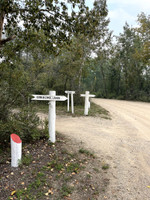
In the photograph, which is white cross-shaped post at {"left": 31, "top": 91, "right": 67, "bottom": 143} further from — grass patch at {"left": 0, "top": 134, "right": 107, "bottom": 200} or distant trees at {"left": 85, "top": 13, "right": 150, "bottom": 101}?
distant trees at {"left": 85, "top": 13, "right": 150, "bottom": 101}

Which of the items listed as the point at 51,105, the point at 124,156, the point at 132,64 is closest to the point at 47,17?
the point at 51,105

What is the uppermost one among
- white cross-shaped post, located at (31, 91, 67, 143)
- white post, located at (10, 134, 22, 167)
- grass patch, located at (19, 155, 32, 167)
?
white cross-shaped post, located at (31, 91, 67, 143)

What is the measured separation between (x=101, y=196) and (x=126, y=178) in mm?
806

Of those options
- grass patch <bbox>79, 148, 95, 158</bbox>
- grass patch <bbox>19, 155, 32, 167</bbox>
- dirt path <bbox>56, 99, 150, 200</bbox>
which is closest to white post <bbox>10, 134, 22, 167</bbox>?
grass patch <bbox>19, 155, 32, 167</bbox>

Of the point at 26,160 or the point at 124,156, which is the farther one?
the point at 124,156

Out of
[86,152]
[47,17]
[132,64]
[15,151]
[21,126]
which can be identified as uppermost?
[132,64]

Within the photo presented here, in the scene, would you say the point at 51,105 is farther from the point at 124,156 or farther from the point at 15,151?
the point at 124,156

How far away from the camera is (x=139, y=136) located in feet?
22.0

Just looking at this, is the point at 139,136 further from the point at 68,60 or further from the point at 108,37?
the point at 108,37

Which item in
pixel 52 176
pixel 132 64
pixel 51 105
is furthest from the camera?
pixel 132 64

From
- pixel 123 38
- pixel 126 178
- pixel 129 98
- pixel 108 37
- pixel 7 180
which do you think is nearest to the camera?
pixel 7 180

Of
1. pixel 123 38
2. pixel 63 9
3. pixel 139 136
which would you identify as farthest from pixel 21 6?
pixel 123 38

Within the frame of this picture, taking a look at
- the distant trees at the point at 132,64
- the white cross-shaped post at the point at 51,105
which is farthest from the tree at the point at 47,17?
the distant trees at the point at 132,64

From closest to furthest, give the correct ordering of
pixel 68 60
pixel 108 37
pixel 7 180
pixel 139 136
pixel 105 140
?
1. pixel 7 180
2. pixel 105 140
3. pixel 139 136
4. pixel 68 60
5. pixel 108 37
